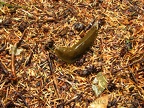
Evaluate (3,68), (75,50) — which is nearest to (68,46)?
(75,50)

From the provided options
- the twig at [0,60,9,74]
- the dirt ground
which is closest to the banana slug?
the dirt ground

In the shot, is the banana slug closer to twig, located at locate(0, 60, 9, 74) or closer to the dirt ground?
the dirt ground

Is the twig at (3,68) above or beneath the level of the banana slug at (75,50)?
beneath

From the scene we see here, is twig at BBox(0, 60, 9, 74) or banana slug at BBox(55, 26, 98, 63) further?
banana slug at BBox(55, 26, 98, 63)

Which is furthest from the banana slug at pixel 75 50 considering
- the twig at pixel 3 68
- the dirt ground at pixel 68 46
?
the twig at pixel 3 68

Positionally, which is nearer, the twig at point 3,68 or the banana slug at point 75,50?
the twig at point 3,68

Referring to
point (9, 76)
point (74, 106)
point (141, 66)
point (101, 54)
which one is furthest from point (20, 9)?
point (141, 66)

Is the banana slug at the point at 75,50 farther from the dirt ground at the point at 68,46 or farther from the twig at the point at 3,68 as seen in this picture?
the twig at the point at 3,68
